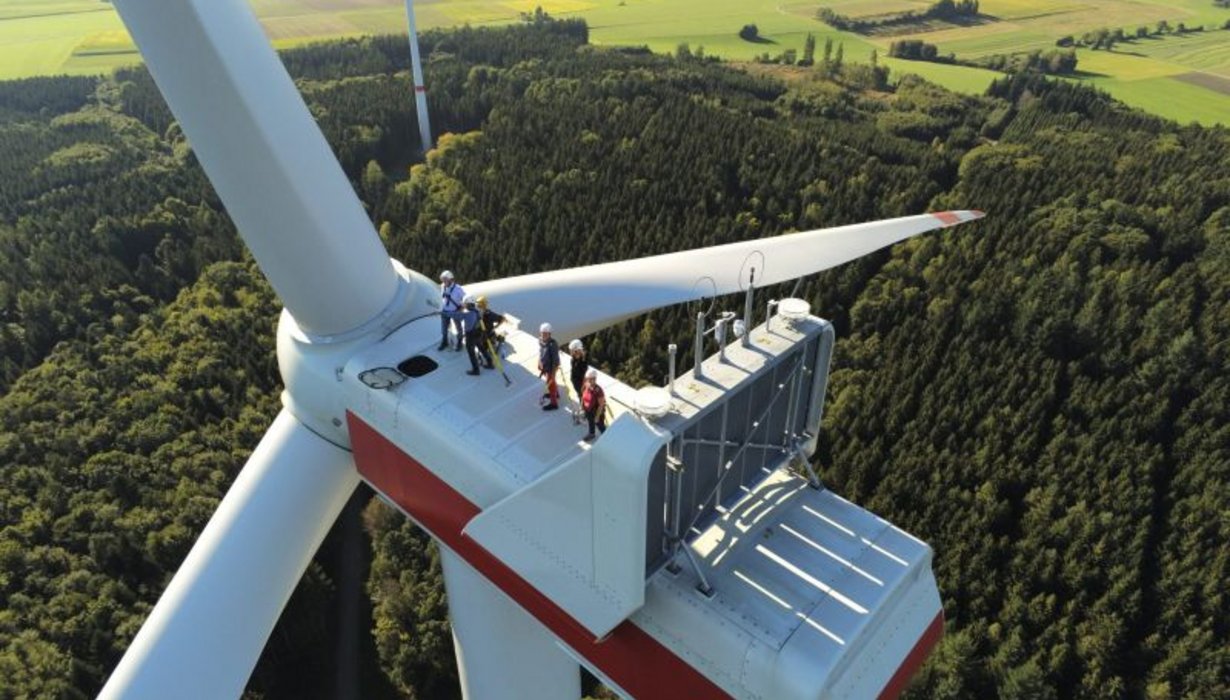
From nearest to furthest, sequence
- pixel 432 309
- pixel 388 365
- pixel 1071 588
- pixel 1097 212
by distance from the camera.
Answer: pixel 388 365 → pixel 432 309 → pixel 1071 588 → pixel 1097 212

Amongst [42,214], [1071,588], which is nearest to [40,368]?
[42,214]

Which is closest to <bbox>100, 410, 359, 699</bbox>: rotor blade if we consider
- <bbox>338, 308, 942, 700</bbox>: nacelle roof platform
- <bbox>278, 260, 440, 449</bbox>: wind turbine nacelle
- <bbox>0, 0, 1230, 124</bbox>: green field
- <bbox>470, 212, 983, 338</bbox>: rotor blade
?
<bbox>278, 260, 440, 449</bbox>: wind turbine nacelle

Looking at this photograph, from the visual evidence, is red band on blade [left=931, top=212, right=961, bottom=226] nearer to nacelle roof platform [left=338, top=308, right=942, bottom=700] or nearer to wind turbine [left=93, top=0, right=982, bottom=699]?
wind turbine [left=93, top=0, right=982, bottom=699]

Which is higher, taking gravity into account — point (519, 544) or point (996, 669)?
point (519, 544)

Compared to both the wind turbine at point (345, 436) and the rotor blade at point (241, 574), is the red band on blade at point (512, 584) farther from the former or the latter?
the rotor blade at point (241, 574)

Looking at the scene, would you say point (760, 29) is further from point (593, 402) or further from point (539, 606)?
point (539, 606)

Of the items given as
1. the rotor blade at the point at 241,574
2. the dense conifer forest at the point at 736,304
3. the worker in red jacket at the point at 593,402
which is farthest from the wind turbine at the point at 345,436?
the dense conifer forest at the point at 736,304

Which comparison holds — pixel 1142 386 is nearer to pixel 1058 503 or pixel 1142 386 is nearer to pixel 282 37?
pixel 1058 503
